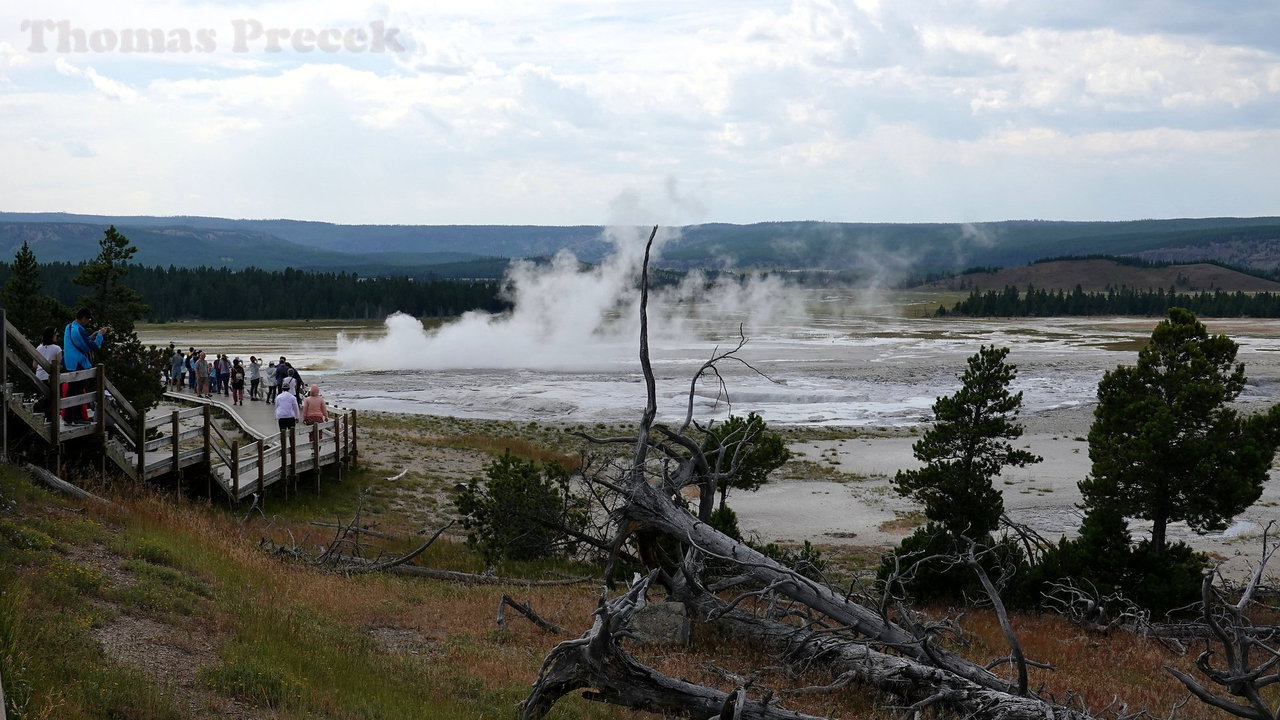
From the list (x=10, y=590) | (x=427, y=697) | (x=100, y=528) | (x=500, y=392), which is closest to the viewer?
(x=10, y=590)

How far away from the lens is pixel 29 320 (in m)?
21.8

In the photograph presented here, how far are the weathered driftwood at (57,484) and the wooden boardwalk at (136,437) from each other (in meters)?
0.40

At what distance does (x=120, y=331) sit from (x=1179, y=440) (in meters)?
19.7

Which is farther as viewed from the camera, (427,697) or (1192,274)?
(1192,274)

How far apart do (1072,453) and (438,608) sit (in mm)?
28591

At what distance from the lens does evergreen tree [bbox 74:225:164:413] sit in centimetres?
1892

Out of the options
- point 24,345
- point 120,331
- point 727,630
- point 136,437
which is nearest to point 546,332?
point 120,331

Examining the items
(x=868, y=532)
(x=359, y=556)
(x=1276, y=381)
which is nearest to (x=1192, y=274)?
(x=1276, y=381)

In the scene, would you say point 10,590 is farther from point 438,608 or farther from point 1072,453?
point 1072,453

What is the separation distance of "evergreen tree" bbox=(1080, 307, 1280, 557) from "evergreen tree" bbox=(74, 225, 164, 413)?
1697 centimetres

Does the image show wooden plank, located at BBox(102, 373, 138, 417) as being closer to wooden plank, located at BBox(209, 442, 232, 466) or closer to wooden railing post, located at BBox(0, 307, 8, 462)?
wooden plank, located at BBox(209, 442, 232, 466)

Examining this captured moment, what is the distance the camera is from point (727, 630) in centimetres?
1138

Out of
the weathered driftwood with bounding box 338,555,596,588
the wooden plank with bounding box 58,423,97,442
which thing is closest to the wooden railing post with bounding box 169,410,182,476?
the wooden plank with bounding box 58,423,97,442

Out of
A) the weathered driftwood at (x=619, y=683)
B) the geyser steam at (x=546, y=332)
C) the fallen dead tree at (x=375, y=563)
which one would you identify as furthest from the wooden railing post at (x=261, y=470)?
the geyser steam at (x=546, y=332)
